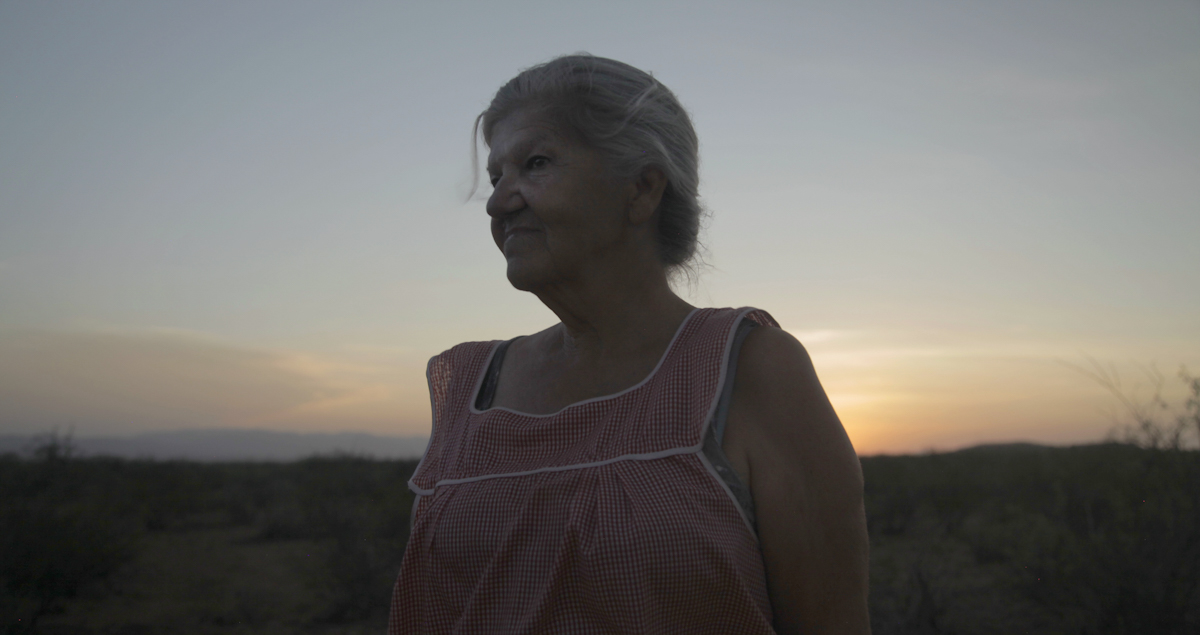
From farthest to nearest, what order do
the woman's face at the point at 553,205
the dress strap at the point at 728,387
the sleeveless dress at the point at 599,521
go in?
the woman's face at the point at 553,205
the dress strap at the point at 728,387
the sleeveless dress at the point at 599,521

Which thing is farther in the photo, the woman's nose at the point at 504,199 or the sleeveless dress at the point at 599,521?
the woman's nose at the point at 504,199

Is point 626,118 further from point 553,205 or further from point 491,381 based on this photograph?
point 491,381

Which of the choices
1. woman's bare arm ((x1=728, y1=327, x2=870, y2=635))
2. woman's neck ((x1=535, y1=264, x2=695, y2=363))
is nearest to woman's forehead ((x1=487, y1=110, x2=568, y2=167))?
woman's neck ((x1=535, y1=264, x2=695, y2=363))

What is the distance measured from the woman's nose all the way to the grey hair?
0.20m

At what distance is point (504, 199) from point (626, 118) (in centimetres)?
34

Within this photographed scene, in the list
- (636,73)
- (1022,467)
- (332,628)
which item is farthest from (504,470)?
(1022,467)

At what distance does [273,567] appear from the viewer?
36.3 feet

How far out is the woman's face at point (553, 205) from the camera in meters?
1.66

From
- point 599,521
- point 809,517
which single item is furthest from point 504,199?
point 809,517

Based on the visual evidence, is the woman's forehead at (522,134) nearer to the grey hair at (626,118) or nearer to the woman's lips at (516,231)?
the grey hair at (626,118)

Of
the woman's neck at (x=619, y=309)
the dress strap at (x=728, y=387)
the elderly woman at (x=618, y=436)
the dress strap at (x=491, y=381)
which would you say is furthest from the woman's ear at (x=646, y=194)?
the dress strap at (x=491, y=381)

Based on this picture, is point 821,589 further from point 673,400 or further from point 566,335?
point 566,335

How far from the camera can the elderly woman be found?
1321 millimetres

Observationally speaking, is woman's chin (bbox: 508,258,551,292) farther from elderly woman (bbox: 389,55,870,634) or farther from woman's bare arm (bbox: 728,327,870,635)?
woman's bare arm (bbox: 728,327,870,635)
